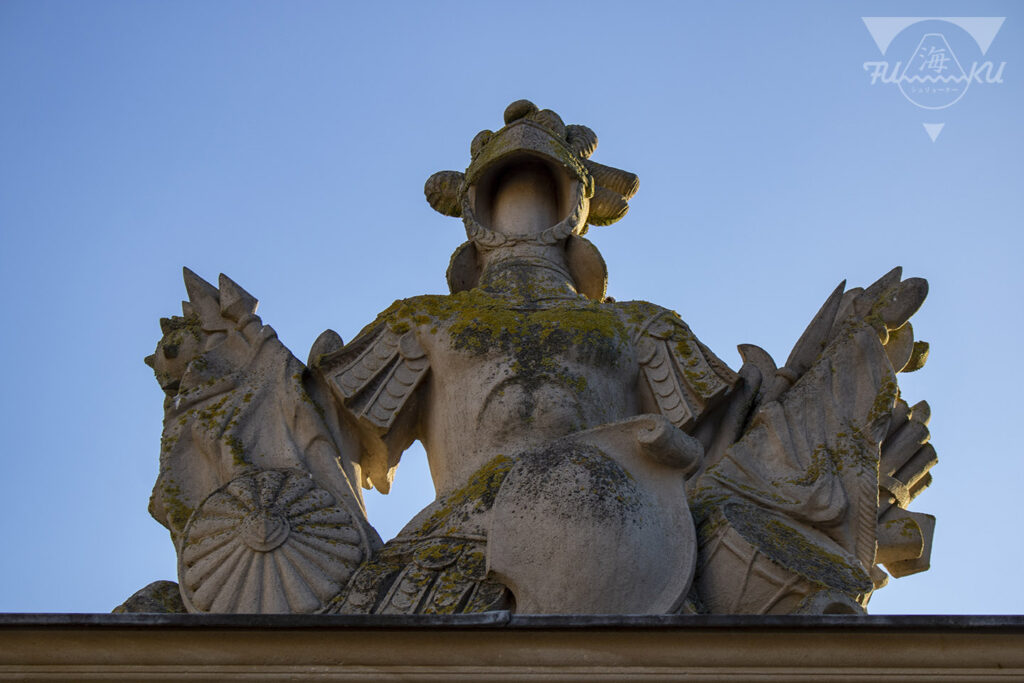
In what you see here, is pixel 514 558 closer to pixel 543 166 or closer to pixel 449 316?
pixel 449 316

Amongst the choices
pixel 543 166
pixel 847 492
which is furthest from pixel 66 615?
pixel 543 166

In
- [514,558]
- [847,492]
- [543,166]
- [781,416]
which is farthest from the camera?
[543,166]

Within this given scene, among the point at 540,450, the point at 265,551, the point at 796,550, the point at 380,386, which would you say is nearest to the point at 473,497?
the point at 540,450

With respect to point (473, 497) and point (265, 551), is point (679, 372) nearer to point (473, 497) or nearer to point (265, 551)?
point (473, 497)

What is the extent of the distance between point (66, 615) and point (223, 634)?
0.54 meters

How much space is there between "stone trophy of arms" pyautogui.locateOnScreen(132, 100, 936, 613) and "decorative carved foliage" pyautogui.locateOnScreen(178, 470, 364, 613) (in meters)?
0.01

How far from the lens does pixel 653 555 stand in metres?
6.39

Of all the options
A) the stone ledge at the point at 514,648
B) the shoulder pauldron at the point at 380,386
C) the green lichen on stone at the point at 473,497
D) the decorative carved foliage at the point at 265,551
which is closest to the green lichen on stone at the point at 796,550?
the green lichen on stone at the point at 473,497

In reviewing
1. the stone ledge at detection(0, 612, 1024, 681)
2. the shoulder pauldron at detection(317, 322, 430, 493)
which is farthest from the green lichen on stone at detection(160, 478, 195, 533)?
the stone ledge at detection(0, 612, 1024, 681)

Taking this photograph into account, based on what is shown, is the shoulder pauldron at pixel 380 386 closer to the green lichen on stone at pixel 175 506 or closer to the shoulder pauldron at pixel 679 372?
the green lichen on stone at pixel 175 506

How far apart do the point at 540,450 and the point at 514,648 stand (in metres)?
1.66

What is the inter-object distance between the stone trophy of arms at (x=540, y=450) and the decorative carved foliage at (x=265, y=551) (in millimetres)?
10

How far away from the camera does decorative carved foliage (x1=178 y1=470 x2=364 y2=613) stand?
684 centimetres

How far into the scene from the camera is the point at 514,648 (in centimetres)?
527
